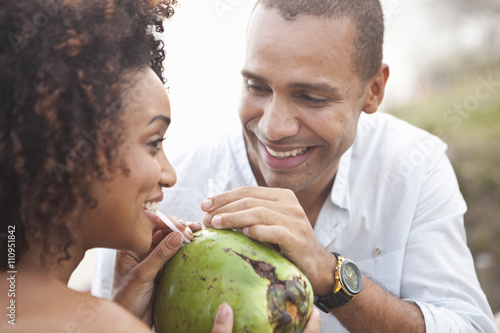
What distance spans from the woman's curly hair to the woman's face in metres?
0.04

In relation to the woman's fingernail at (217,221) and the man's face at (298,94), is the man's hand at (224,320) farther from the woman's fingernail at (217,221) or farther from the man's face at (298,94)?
the man's face at (298,94)

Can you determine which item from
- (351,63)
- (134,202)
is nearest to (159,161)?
(134,202)

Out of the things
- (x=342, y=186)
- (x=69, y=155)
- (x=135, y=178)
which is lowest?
(x=342, y=186)

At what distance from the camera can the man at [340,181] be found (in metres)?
2.33

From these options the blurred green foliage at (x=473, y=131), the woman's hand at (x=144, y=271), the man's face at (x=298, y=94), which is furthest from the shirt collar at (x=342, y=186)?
the blurred green foliage at (x=473, y=131)

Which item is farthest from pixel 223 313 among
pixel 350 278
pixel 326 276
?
pixel 350 278

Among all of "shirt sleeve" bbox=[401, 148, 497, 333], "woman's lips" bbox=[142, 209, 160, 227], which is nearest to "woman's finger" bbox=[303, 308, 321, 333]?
"woman's lips" bbox=[142, 209, 160, 227]

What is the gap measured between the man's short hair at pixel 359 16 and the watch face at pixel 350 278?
0.97 meters

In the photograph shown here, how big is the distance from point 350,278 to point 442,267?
2.35 feet

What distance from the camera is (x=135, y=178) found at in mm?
1776

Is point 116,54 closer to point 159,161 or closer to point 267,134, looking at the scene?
point 159,161

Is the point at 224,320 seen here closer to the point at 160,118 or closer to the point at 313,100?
the point at 160,118

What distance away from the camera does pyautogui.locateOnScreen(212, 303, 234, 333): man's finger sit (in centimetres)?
164

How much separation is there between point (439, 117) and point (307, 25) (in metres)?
5.56
